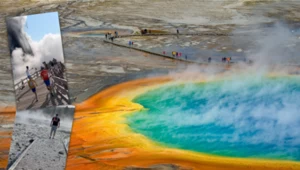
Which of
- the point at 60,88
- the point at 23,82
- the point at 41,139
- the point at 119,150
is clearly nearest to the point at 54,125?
the point at 41,139

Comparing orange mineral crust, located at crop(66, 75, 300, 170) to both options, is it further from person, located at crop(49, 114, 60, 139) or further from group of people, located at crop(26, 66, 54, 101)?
group of people, located at crop(26, 66, 54, 101)

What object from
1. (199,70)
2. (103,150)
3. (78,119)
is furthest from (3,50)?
(199,70)

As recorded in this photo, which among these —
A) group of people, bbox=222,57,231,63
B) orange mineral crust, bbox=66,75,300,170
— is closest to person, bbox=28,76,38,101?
orange mineral crust, bbox=66,75,300,170

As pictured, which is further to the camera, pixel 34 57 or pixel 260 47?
pixel 260 47

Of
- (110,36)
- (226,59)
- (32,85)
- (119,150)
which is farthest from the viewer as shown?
(110,36)

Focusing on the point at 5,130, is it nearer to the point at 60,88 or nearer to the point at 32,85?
the point at 32,85

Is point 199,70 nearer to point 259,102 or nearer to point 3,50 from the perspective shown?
point 259,102
